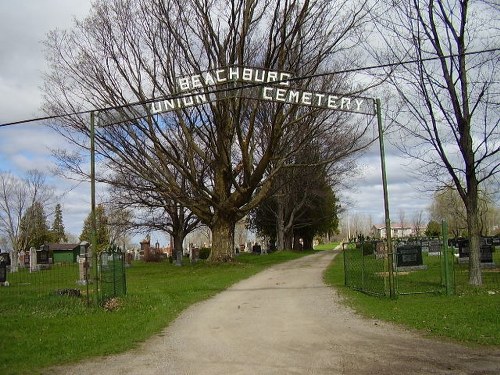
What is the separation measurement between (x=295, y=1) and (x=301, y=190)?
27105 millimetres

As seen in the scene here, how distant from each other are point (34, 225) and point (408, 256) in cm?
6566

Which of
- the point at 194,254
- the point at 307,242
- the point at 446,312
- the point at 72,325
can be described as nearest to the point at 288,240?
Answer: the point at 307,242

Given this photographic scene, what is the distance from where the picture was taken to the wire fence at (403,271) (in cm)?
1428

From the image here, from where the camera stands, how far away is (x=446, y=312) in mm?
11227

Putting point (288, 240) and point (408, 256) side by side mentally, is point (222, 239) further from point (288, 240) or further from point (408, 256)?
point (288, 240)

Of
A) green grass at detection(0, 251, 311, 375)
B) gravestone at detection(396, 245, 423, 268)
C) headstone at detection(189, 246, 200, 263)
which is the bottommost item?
headstone at detection(189, 246, 200, 263)

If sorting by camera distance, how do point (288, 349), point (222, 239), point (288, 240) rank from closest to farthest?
1. point (288, 349)
2. point (222, 239)
3. point (288, 240)

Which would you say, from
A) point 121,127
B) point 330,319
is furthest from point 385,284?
point 121,127

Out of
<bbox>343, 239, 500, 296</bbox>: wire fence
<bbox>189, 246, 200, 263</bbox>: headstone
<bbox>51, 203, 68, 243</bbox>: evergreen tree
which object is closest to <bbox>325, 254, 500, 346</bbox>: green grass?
<bbox>343, 239, 500, 296</bbox>: wire fence

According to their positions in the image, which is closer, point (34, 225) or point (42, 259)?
point (42, 259)

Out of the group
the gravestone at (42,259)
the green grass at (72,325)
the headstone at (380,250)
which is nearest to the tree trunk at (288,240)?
the gravestone at (42,259)

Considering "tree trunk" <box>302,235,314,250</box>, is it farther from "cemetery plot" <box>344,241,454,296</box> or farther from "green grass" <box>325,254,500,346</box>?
"green grass" <box>325,254,500,346</box>

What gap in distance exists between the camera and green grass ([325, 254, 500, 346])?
9141 mm

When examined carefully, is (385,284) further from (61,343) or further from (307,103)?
(61,343)
